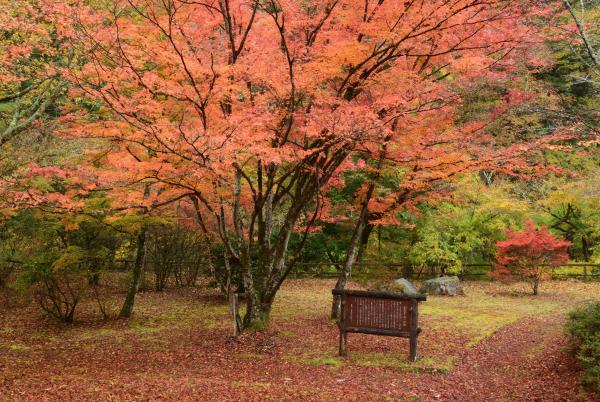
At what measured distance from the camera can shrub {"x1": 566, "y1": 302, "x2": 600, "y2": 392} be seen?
21.8 feet

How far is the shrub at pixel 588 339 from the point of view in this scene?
6.66 meters

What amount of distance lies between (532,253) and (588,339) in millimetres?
11153

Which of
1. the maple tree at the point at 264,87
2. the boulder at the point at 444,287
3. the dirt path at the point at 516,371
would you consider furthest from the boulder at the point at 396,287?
the maple tree at the point at 264,87

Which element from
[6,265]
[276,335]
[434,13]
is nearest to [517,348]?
[276,335]

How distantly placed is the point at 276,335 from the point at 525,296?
35.9 feet

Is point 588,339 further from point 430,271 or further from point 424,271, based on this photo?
point 424,271

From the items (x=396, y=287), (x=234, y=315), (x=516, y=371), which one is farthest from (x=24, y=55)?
(x=396, y=287)

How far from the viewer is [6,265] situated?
1448cm

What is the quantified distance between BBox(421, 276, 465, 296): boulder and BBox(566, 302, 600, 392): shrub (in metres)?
9.81

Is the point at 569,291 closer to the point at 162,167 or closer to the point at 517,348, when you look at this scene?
the point at 517,348

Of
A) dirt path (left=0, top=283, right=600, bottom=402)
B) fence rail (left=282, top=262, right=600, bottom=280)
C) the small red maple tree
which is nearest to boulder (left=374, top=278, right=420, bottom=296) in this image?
dirt path (left=0, top=283, right=600, bottom=402)

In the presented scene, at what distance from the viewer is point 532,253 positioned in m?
17.8

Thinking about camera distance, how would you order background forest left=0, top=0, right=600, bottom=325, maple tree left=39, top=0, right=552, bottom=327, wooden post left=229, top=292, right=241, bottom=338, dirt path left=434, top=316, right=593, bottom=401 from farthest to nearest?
wooden post left=229, top=292, right=241, bottom=338 < background forest left=0, top=0, right=600, bottom=325 < maple tree left=39, top=0, right=552, bottom=327 < dirt path left=434, top=316, right=593, bottom=401

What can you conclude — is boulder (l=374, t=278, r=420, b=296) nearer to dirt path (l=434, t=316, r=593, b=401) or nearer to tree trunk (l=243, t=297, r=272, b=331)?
dirt path (l=434, t=316, r=593, b=401)
